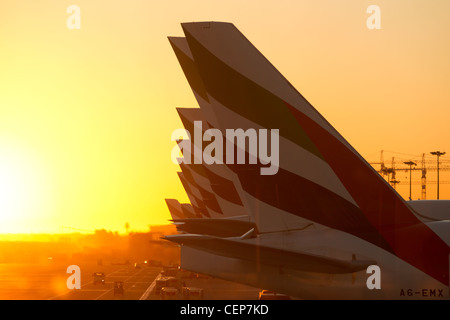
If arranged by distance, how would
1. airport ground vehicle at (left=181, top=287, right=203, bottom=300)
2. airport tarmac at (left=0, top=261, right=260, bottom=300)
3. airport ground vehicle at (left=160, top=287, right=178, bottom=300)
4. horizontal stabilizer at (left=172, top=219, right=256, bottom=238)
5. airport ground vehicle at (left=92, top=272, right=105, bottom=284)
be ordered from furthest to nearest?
airport ground vehicle at (left=92, top=272, right=105, bottom=284) → airport tarmac at (left=0, top=261, right=260, bottom=300) → airport ground vehicle at (left=160, top=287, right=178, bottom=300) → airport ground vehicle at (left=181, top=287, right=203, bottom=300) → horizontal stabilizer at (left=172, top=219, right=256, bottom=238)

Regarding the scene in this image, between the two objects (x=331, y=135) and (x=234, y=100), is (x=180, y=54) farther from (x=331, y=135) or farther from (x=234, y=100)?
(x=331, y=135)

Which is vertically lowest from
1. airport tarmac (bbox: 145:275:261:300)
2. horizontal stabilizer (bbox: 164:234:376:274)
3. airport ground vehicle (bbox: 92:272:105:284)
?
airport ground vehicle (bbox: 92:272:105:284)

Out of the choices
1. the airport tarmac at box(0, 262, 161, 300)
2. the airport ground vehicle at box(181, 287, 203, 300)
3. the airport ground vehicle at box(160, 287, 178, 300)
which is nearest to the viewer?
the airport ground vehicle at box(181, 287, 203, 300)

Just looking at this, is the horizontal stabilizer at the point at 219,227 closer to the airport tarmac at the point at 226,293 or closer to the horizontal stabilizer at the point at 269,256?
the horizontal stabilizer at the point at 269,256

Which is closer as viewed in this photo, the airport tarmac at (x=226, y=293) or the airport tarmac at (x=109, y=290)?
the airport tarmac at (x=226, y=293)

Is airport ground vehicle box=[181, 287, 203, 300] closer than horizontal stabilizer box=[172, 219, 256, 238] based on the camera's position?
No

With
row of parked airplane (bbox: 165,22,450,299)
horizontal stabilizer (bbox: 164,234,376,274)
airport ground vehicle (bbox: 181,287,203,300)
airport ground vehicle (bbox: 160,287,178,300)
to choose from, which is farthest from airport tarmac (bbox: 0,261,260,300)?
horizontal stabilizer (bbox: 164,234,376,274)

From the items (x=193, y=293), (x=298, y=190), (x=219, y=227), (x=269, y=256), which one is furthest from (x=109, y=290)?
(x=269, y=256)

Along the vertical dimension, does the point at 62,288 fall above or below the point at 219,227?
below

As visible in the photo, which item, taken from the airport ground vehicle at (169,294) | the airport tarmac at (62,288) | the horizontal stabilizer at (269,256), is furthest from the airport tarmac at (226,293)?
the horizontal stabilizer at (269,256)

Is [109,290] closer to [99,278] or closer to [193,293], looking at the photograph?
[99,278]

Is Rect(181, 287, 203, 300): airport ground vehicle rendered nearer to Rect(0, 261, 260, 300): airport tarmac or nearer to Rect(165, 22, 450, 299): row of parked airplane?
Rect(0, 261, 260, 300): airport tarmac

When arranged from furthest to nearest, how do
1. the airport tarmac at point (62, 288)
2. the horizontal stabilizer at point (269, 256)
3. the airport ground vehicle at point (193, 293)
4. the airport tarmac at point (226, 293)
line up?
the airport tarmac at point (62, 288), the airport ground vehicle at point (193, 293), the airport tarmac at point (226, 293), the horizontal stabilizer at point (269, 256)

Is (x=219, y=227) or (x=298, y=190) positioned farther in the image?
(x=219, y=227)
